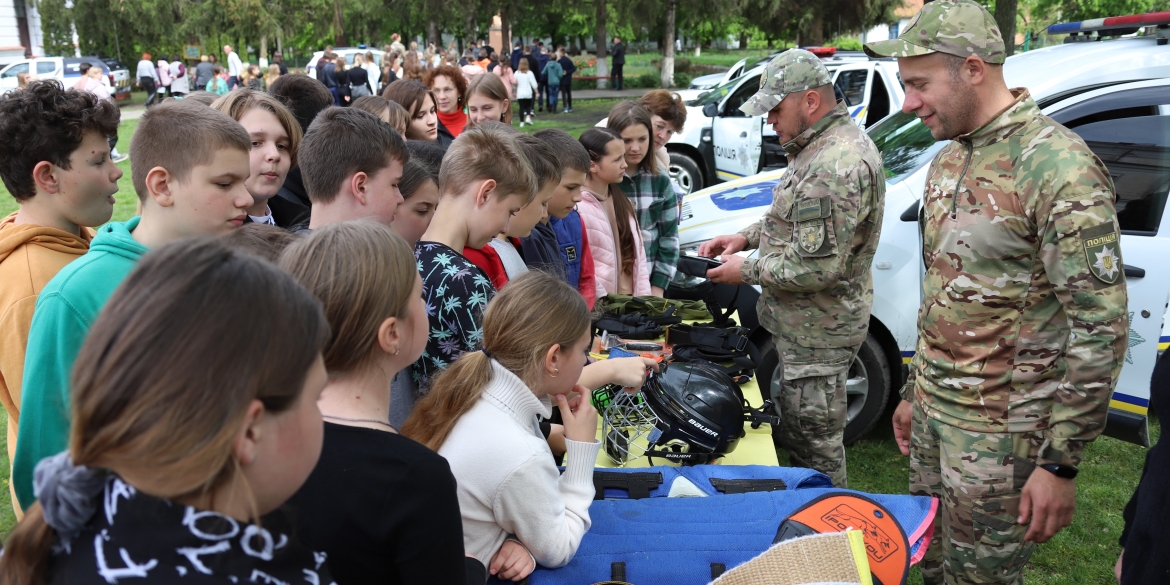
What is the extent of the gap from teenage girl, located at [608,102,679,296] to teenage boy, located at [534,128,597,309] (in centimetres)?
65

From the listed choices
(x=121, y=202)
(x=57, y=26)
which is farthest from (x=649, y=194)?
(x=57, y=26)

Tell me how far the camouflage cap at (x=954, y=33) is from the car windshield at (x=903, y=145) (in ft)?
5.62

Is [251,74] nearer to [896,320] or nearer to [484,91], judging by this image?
[484,91]

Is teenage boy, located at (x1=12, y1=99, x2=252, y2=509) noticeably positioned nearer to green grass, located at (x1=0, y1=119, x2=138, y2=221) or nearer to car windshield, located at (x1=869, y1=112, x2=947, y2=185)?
car windshield, located at (x1=869, y1=112, x2=947, y2=185)

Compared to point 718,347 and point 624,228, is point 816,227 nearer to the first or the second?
point 718,347

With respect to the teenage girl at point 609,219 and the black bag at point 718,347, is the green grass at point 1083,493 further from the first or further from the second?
the teenage girl at point 609,219

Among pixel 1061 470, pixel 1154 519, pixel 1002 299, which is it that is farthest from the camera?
pixel 1002 299

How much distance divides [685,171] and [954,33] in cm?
866

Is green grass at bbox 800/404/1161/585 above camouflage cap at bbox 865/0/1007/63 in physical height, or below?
below

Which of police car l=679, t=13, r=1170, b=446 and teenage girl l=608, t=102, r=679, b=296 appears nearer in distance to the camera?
police car l=679, t=13, r=1170, b=446

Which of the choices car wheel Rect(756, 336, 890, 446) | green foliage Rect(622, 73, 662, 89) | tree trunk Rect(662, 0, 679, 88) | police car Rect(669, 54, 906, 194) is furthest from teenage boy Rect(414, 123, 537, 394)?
green foliage Rect(622, 73, 662, 89)

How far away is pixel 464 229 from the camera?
2.70 m

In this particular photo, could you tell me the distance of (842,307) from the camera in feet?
11.5

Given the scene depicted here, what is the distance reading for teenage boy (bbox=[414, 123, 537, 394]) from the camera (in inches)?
96.7
